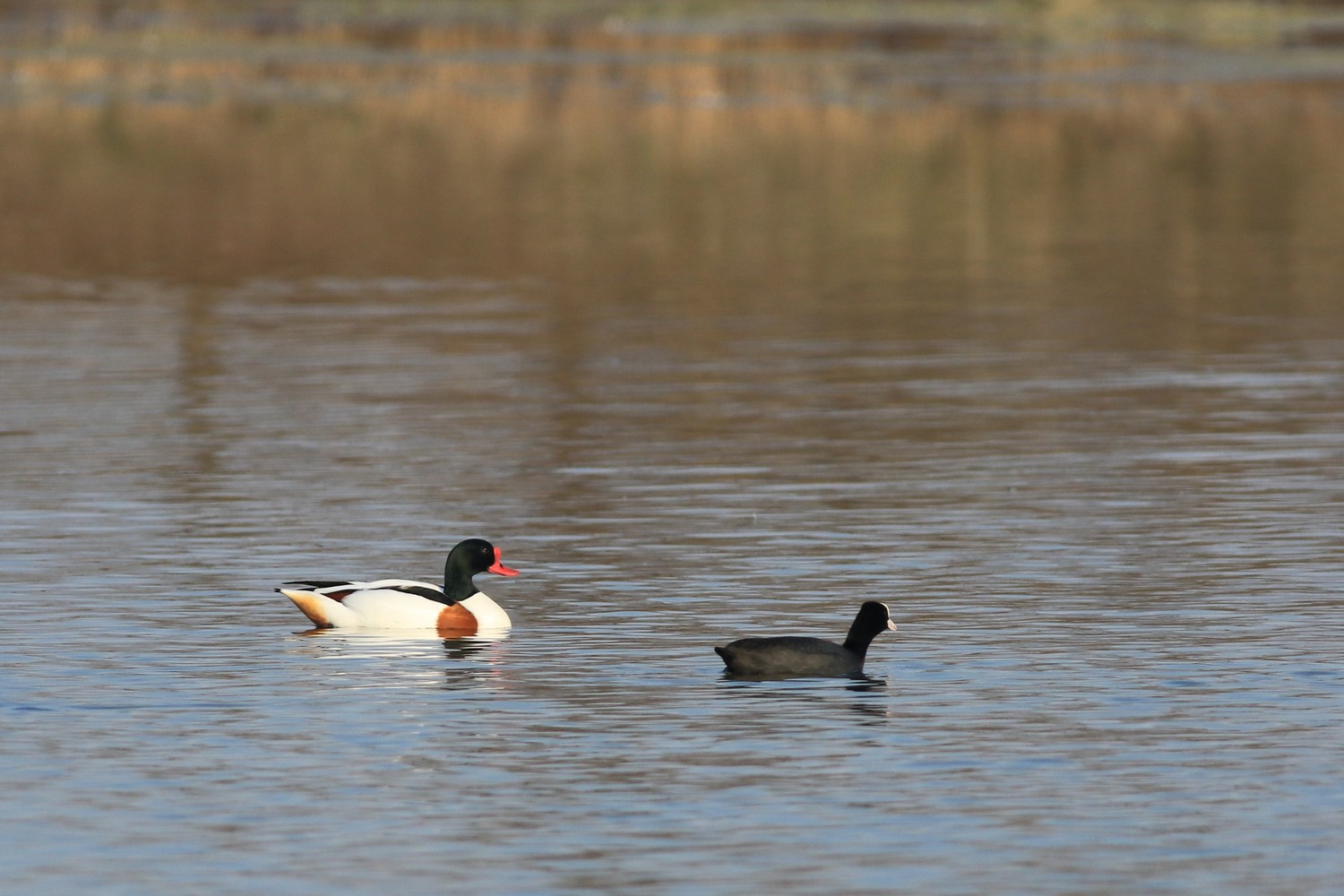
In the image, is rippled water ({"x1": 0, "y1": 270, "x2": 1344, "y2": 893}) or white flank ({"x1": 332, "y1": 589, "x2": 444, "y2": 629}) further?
white flank ({"x1": 332, "y1": 589, "x2": 444, "y2": 629})

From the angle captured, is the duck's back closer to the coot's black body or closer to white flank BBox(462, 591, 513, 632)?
the coot's black body

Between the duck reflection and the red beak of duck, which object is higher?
the red beak of duck

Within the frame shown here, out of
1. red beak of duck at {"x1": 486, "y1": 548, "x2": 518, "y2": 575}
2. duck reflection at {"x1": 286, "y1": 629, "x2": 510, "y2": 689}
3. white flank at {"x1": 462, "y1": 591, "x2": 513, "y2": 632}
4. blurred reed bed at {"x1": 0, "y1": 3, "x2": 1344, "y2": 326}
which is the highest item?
Result: blurred reed bed at {"x1": 0, "y1": 3, "x2": 1344, "y2": 326}

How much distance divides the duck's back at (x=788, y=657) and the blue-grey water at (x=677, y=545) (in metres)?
0.14

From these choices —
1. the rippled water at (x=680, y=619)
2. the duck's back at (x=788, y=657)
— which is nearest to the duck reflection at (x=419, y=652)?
the rippled water at (x=680, y=619)

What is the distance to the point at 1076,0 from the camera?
86.1 metres

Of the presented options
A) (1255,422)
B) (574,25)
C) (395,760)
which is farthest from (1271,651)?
(574,25)

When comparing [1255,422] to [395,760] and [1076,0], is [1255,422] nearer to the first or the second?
[395,760]

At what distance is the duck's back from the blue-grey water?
0.14 meters

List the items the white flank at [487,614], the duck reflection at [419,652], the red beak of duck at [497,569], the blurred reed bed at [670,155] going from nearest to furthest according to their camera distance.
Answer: the duck reflection at [419,652]
the white flank at [487,614]
the red beak of duck at [497,569]
the blurred reed bed at [670,155]

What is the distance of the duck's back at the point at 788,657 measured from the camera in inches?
521

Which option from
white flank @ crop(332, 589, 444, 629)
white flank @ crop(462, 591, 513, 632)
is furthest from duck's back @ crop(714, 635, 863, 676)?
white flank @ crop(332, 589, 444, 629)

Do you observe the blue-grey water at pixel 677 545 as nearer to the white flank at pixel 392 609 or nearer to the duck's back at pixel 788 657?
the duck's back at pixel 788 657

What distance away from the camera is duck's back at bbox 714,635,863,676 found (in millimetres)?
13227
